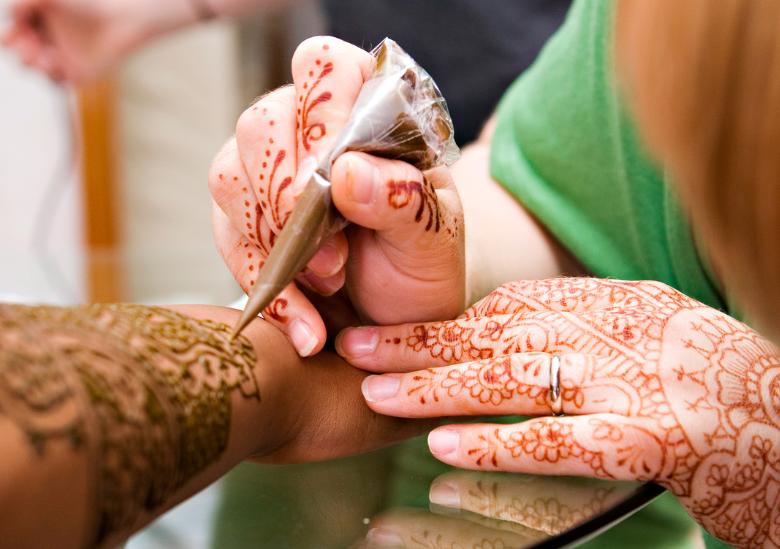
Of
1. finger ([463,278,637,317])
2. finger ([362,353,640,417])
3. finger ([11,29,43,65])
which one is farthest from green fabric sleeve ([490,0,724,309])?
finger ([11,29,43,65])

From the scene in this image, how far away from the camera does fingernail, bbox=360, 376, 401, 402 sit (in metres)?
0.50

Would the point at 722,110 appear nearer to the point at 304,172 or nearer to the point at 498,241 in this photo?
the point at 304,172

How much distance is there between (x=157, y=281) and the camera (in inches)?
52.8

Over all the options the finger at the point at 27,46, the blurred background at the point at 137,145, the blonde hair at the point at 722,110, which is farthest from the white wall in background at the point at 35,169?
the blonde hair at the point at 722,110

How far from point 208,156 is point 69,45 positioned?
28.0 inches

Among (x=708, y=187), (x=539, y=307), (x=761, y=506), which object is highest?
(x=708, y=187)

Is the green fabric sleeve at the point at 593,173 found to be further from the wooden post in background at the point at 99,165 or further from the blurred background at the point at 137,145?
the wooden post in background at the point at 99,165

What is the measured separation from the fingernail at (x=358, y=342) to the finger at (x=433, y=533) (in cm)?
15

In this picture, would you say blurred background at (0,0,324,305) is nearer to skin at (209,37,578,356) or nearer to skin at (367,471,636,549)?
skin at (209,37,578,356)

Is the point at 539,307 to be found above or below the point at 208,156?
below

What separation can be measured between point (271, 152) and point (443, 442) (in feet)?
0.81

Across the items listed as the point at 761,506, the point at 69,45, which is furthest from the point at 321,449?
the point at 69,45

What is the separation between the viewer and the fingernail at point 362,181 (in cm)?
41

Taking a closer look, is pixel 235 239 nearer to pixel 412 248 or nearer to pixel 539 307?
pixel 412 248
